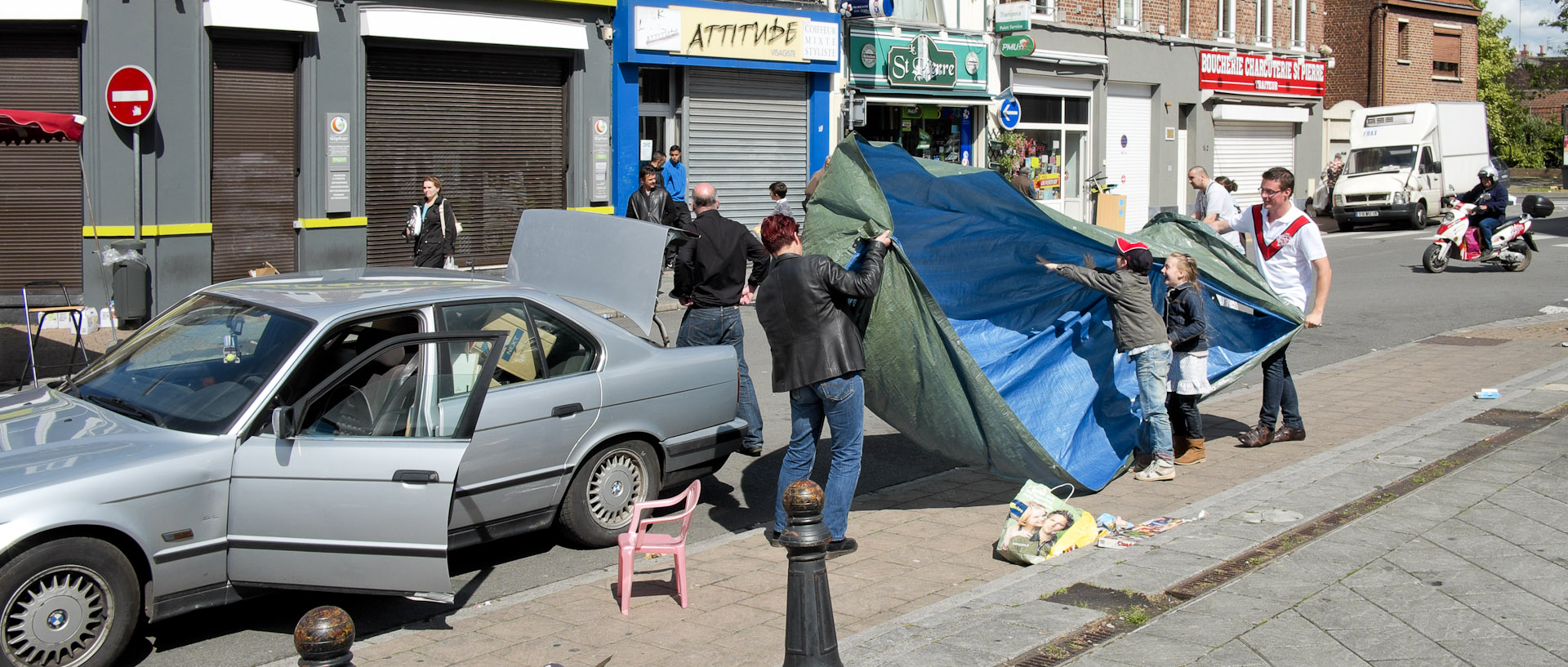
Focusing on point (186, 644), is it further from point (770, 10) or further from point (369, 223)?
point (770, 10)

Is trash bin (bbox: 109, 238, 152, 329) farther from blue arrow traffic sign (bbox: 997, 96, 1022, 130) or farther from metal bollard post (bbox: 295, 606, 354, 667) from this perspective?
blue arrow traffic sign (bbox: 997, 96, 1022, 130)

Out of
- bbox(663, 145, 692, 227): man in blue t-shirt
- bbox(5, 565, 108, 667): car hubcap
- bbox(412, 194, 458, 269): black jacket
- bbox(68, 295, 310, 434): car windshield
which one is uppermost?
bbox(663, 145, 692, 227): man in blue t-shirt

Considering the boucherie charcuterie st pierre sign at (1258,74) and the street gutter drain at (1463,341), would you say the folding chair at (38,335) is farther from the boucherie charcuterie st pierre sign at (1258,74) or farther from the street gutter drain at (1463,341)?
the boucherie charcuterie st pierre sign at (1258,74)

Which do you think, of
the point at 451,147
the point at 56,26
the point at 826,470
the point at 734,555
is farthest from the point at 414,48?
the point at 734,555

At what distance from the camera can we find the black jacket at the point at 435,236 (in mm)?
13188

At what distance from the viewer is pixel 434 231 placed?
13188 mm

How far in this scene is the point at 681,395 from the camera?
6539 millimetres

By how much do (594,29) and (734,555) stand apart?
14237mm

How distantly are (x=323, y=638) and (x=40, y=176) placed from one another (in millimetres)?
13710

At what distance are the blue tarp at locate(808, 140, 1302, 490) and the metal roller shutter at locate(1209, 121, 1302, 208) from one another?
1039 inches

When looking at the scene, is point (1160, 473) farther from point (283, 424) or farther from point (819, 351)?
point (283, 424)

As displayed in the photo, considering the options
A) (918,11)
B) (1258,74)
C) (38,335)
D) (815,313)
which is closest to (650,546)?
(815,313)

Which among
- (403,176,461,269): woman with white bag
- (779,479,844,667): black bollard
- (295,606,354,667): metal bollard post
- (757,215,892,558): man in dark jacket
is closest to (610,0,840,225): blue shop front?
(403,176,461,269): woman with white bag

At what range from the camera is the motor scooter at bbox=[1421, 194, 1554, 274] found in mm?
19422
